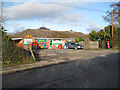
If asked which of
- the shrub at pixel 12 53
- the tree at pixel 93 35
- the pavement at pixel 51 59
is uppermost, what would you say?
the tree at pixel 93 35

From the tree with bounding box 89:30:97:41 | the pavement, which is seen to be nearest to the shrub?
the pavement

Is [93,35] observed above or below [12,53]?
above

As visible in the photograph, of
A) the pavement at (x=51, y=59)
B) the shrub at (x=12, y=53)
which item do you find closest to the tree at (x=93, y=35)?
the pavement at (x=51, y=59)

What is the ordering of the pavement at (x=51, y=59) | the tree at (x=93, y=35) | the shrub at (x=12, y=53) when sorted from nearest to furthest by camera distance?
the pavement at (x=51, y=59) → the shrub at (x=12, y=53) → the tree at (x=93, y=35)

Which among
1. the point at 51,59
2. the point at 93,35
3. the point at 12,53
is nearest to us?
the point at 12,53

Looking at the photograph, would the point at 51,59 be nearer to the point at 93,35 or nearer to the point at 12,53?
the point at 12,53

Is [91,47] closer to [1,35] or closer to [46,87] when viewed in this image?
[1,35]

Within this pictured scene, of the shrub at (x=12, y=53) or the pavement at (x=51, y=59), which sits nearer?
the pavement at (x=51, y=59)

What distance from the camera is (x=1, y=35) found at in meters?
11.6

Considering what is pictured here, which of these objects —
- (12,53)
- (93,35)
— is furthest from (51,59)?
(93,35)

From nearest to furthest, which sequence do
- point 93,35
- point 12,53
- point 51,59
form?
1. point 12,53
2. point 51,59
3. point 93,35

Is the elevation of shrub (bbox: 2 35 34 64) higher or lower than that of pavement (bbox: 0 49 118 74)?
higher

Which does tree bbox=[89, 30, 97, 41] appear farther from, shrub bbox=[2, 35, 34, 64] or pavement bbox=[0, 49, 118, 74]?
shrub bbox=[2, 35, 34, 64]

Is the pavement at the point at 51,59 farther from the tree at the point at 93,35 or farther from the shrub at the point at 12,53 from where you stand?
the tree at the point at 93,35
